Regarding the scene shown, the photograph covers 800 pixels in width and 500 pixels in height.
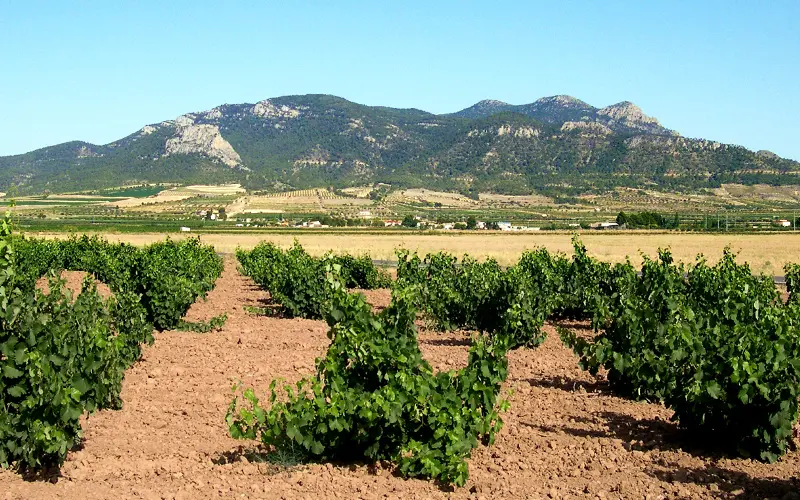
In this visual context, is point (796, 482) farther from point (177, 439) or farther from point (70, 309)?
point (70, 309)

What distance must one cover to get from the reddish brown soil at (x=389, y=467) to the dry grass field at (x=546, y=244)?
28356 mm

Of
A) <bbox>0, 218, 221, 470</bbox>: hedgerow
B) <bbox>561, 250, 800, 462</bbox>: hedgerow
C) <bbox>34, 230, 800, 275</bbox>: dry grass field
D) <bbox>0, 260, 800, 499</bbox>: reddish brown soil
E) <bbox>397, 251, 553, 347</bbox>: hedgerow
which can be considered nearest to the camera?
<bbox>0, 260, 800, 499</bbox>: reddish brown soil

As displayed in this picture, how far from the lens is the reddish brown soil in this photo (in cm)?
661

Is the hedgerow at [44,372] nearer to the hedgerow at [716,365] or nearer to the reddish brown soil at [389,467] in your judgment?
the reddish brown soil at [389,467]

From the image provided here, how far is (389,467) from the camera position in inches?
283

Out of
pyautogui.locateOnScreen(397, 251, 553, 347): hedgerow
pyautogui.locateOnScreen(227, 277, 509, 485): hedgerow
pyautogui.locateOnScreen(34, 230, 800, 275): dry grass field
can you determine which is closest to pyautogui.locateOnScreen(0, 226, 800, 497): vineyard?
pyautogui.locateOnScreen(227, 277, 509, 485): hedgerow

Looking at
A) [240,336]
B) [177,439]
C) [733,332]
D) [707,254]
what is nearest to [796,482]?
[733,332]

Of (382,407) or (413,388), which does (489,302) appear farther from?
(382,407)

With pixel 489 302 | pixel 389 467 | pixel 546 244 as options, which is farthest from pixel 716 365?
pixel 546 244

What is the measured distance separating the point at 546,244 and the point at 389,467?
5179 centimetres

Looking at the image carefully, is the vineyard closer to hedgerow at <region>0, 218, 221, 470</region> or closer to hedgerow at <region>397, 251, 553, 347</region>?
hedgerow at <region>0, 218, 221, 470</region>

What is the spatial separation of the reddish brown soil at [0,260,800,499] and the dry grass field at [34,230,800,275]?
2836 cm

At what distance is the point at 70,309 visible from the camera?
31.1 ft

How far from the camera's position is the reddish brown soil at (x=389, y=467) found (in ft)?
21.7
